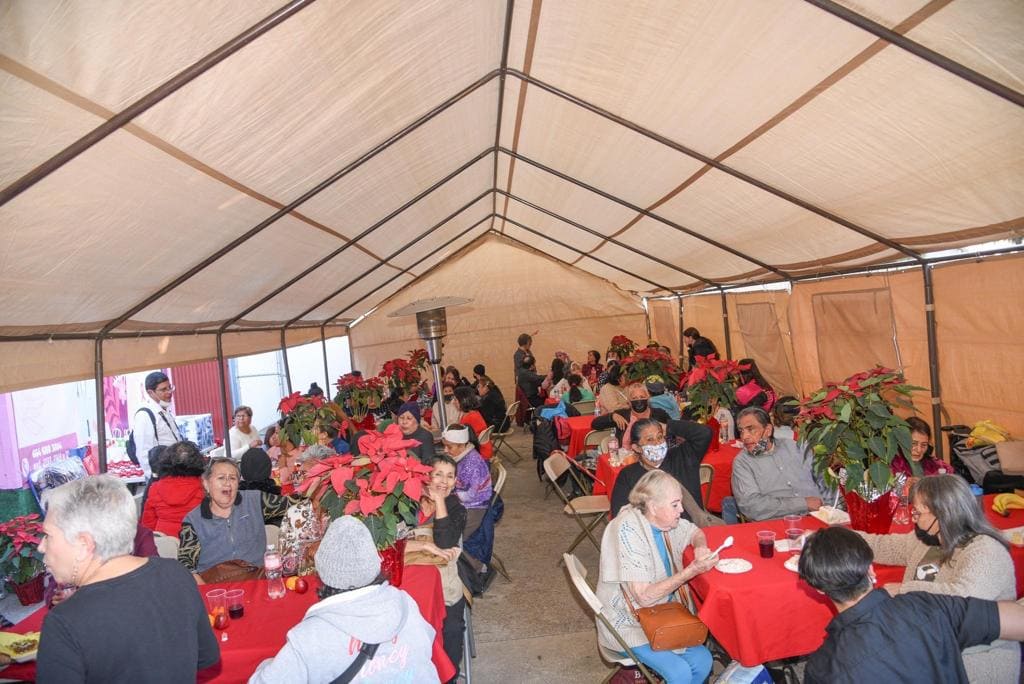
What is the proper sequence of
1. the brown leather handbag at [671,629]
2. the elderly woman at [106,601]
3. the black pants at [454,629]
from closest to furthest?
the elderly woman at [106,601]
the brown leather handbag at [671,629]
the black pants at [454,629]

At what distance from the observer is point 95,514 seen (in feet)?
6.12

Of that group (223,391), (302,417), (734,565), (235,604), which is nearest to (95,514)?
(235,604)

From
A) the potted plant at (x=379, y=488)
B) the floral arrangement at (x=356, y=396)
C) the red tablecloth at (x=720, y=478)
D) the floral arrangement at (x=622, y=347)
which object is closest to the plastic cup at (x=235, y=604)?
the potted plant at (x=379, y=488)

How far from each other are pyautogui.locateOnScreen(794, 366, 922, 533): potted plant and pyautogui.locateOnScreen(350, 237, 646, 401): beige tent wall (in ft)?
35.0

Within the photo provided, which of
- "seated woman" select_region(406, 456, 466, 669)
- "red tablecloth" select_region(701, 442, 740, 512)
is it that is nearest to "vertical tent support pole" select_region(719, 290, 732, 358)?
"red tablecloth" select_region(701, 442, 740, 512)

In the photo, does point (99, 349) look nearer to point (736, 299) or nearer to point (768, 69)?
point (768, 69)

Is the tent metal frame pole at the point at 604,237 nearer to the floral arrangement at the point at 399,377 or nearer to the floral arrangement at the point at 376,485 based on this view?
the floral arrangement at the point at 399,377

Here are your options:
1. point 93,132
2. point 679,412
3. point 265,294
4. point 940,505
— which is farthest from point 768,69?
point 265,294

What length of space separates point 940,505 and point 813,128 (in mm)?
2370

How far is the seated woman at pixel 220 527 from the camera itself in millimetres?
3766

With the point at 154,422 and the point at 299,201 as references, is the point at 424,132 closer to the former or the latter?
the point at 299,201

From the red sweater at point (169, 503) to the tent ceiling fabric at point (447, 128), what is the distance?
4.03 ft

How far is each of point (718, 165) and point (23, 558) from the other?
482 centimetres

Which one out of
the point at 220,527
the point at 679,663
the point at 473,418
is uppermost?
the point at 473,418
